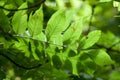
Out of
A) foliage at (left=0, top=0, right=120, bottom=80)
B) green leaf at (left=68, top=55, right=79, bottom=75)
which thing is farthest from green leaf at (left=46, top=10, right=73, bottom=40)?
green leaf at (left=68, top=55, right=79, bottom=75)

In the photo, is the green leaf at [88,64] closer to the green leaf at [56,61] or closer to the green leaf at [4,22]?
the green leaf at [56,61]

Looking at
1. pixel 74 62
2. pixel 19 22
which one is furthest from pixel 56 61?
pixel 19 22

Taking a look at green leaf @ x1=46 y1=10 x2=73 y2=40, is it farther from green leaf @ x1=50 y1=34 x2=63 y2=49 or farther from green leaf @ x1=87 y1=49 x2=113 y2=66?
green leaf @ x1=87 y1=49 x2=113 y2=66

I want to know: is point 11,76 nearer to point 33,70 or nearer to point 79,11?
point 33,70

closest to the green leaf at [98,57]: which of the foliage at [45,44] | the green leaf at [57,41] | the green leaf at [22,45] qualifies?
the foliage at [45,44]

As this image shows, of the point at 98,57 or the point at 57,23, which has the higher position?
the point at 57,23

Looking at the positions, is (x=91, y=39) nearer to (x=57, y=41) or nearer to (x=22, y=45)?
(x=57, y=41)
